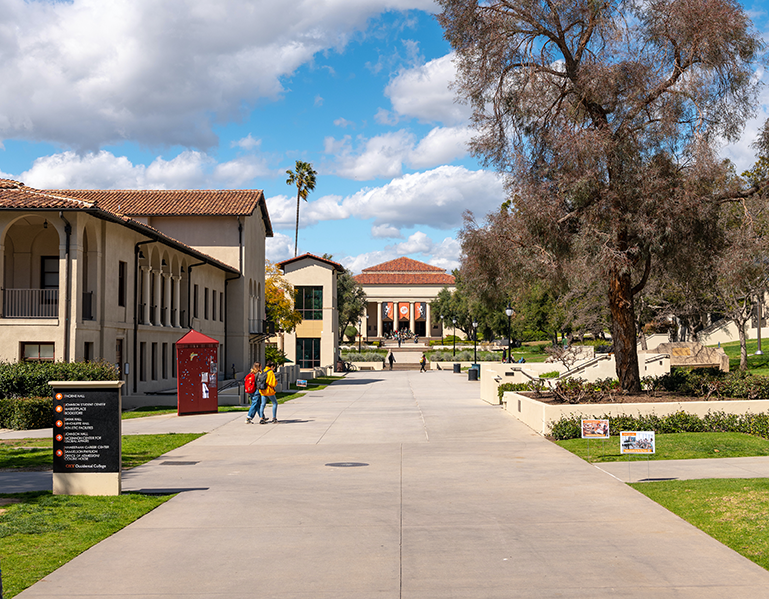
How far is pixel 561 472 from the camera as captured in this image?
466 inches

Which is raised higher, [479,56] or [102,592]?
[479,56]

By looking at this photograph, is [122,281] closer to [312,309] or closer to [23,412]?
[23,412]

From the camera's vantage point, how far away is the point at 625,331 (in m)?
19.6

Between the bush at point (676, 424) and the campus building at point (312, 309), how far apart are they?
1811 inches

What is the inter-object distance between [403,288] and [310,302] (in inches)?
2363

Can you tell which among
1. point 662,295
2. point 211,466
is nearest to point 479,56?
point 211,466

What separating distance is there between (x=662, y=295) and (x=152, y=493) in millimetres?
38449

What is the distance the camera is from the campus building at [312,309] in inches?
2424

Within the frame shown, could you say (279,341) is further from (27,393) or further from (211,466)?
(211,466)

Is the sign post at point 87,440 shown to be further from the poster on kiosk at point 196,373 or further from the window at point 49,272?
the window at point 49,272

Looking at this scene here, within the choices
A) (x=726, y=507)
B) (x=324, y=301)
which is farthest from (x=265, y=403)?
(x=324, y=301)

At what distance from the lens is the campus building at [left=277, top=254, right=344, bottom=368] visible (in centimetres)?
6156

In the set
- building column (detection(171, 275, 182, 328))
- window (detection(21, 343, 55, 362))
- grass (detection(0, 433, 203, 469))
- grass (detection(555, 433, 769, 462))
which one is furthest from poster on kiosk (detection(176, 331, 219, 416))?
grass (detection(555, 433, 769, 462))

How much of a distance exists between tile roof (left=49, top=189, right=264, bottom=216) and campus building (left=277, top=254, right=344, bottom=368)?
59.2ft
